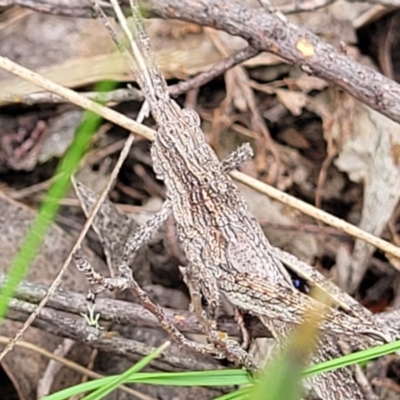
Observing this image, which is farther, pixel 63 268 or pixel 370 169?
pixel 370 169

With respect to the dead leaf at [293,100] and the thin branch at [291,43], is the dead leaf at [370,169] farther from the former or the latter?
the thin branch at [291,43]

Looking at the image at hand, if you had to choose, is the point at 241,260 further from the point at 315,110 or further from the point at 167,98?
the point at 315,110

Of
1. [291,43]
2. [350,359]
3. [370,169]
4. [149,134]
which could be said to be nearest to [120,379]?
[350,359]

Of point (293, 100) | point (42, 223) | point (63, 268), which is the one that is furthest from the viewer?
point (293, 100)

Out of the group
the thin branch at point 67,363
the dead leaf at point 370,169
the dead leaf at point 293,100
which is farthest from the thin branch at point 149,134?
the thin branch at point 67,363

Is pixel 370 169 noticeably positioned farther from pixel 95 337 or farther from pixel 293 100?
pixel 95 337

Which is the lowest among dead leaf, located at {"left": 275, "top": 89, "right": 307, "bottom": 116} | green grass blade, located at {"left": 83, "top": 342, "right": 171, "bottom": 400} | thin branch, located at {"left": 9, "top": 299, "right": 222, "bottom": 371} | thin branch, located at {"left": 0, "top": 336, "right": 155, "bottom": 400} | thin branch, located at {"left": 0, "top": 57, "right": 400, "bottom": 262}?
thin branch, located at {"left": 0, "top": 336, "right": 155, "bottom": 400}

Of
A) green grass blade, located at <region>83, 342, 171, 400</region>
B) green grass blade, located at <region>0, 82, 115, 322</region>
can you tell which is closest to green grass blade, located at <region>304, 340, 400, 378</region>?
Answer: green grass blade, located at <region>83, 342, 171, 400</region>

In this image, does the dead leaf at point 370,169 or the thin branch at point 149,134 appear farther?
the dead leaf at point 370,169

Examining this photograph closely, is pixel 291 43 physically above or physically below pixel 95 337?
above

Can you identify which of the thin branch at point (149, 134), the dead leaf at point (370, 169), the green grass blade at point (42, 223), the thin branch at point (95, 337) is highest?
the dead leaf at point (370, 169)

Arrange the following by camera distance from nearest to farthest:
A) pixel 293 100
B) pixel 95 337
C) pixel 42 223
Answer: pixel 42 223, pixel 95 337, pixel 293 100

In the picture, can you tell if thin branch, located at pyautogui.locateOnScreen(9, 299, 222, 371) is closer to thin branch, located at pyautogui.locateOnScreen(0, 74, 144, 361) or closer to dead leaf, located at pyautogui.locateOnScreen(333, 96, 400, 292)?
thin branch, located at pyautogui.locateOnScreen(0, 74, 144, 361)
